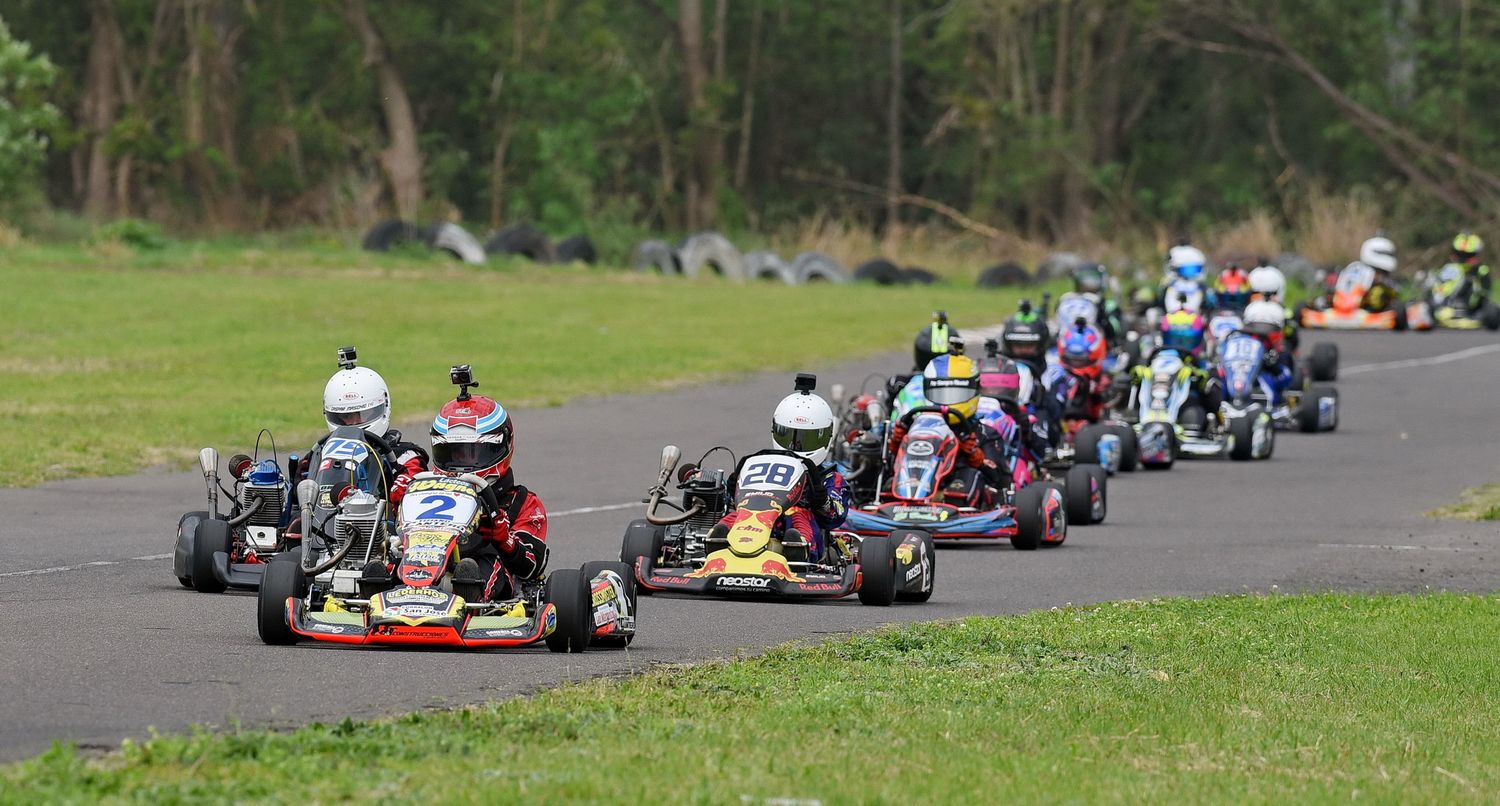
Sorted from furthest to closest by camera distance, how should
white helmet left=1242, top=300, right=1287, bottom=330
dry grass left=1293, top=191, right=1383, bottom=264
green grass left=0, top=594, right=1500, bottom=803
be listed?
dry grass left=1293, top=191, right=1383, bottom=264, white helmet left=1242, top=300, right=1287, bottom=330, green grass left=0, top=594, right=1500, bottom=803

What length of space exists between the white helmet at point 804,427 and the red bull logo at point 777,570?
79 centimetres

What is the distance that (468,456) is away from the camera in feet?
37.8

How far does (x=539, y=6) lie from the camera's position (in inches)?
2250

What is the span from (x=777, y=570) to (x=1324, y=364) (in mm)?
19961

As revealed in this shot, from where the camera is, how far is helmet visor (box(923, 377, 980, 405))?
16766mm

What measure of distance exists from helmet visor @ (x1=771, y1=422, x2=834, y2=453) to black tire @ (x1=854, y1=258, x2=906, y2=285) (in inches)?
1332

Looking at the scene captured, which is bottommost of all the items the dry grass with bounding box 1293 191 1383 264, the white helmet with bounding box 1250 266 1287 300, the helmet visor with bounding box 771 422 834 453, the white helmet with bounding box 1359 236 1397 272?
the helmet visor with bounding box 771 422 834 453

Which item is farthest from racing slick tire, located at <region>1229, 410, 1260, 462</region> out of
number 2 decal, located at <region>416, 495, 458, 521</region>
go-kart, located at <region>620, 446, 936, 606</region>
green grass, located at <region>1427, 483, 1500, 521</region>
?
number 2 decal, located at <region>416, 495, 458, 521</region>

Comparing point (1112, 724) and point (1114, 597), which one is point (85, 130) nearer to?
point (1114, 597)

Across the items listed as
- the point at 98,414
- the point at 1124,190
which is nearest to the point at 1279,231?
the point at 1124,190

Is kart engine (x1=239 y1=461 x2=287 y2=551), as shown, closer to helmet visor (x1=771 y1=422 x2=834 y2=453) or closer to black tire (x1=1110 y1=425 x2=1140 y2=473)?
helmet visor (x1=771 y1=422 x2=834 y2=453)

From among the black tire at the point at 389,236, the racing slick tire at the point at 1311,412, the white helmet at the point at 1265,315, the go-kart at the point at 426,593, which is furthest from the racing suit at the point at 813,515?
the black tire at the point at 389,236

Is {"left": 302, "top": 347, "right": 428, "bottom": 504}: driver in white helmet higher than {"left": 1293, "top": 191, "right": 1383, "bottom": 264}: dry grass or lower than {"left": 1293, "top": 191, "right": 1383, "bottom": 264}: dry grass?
lower

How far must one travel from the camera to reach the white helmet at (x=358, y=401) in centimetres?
1227
